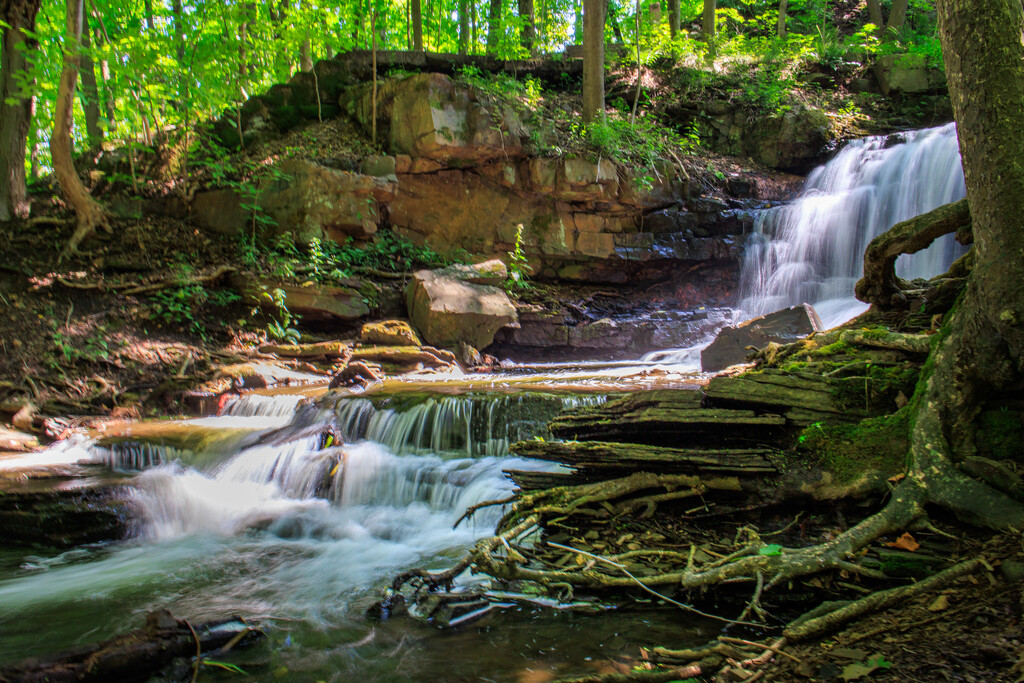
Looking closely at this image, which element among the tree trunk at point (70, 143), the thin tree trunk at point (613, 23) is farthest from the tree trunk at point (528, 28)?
the tree trunk at point (70, 143)

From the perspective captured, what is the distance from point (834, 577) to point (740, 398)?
4.64ft

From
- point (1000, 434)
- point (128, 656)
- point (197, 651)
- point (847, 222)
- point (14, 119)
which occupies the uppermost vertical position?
point (14, 119)

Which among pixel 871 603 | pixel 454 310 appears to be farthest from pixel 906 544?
pixel 454 310

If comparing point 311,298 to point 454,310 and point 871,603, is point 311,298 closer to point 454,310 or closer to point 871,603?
point 454,310

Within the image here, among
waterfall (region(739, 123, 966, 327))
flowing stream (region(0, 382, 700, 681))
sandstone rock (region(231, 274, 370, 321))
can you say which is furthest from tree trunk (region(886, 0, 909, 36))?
flowing stream (region(0, 382, 700, 681))

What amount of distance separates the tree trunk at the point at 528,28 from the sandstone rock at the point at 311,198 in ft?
27.1

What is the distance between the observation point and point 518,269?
43.2 ft

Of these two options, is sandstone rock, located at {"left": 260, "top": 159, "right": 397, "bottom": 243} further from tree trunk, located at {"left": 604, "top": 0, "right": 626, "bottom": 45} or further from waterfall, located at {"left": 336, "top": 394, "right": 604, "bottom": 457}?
tree trunk, located at {"left": 604, "top": 0, "right": 626, "bottom": 45}

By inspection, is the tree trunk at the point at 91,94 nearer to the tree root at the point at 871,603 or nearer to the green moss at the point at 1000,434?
the tree root at the point at 871,603

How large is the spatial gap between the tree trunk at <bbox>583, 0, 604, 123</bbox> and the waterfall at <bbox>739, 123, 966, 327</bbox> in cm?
482

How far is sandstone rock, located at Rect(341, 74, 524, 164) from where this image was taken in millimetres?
12008

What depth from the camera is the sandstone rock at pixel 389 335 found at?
10.1m

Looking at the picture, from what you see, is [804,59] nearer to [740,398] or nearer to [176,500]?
[740,398]

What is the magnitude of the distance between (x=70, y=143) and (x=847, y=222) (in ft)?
50.8
